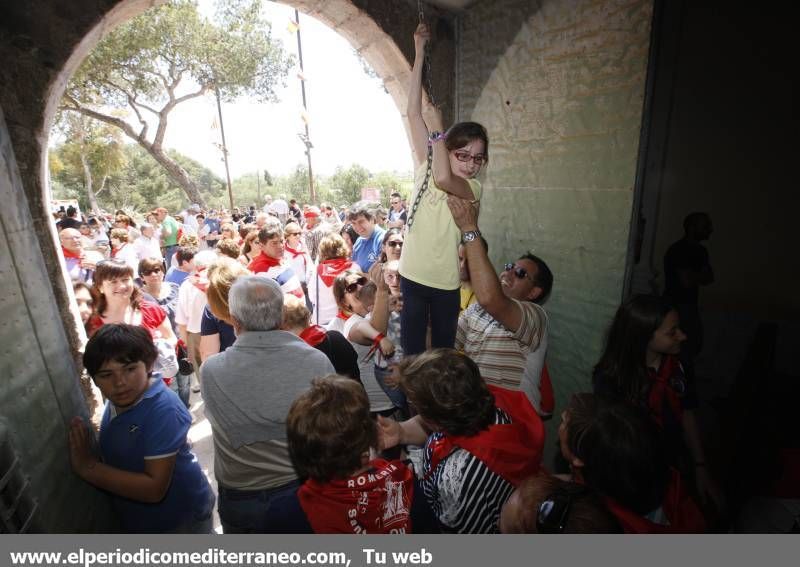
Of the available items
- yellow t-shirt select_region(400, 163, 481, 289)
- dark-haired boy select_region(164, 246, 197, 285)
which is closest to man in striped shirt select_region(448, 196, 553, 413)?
yellow t-shirt select_region(400, 163, 481, 289)

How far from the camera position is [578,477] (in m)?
1.47

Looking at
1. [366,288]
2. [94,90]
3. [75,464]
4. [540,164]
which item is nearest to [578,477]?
[366,288]

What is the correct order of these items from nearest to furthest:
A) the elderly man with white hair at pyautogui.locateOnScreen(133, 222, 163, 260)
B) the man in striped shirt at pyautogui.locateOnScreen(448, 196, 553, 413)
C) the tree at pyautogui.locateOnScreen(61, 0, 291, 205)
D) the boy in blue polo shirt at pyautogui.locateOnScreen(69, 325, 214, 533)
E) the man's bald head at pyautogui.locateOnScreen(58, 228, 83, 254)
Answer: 1. the boy in blue polo shirt at pyautogui.locateOnScreen(69, 325, 214, 533)
2. the man in striped shirt at pyautogui.locateOnScreen(448, 196, 553, 413)
3. the man's bald head at pyautogui.locateOnScreen(58, 228, 83, 254)
4. the elderly man with white hair at pyautogui.locateOnScreen(133, 222, 163, 260)
5. the tree at pyautogui.locateOnScreen(61, 0, 291, 205)

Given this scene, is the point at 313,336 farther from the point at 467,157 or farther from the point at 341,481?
the point at 467,157

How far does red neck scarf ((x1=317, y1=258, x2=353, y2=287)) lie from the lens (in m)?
3.98

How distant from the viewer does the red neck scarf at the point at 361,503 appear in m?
1.24

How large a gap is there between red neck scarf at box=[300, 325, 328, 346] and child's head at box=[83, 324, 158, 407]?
0.74 m

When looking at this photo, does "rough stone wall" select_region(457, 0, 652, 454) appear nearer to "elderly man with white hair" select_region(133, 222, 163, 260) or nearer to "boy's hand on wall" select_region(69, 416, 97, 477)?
"boy's hand on wall" select_region(69, 416, 97, 477)

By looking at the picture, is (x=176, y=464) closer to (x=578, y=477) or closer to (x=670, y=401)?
(x=578, y=477)

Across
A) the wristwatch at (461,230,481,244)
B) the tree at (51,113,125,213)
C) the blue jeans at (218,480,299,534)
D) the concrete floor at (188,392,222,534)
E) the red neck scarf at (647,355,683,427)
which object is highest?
the tree at (51,113,125,213)

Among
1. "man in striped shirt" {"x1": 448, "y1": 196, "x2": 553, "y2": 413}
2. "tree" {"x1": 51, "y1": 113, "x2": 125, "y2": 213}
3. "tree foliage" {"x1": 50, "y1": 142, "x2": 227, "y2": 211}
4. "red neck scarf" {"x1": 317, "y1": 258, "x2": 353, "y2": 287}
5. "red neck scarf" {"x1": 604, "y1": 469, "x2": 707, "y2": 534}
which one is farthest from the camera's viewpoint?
"tree foliage" {"x1": 50, "y1": 142, "x2": 227, "y2": 211}

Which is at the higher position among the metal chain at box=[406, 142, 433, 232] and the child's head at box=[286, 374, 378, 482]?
the metal chain at box=[406, 142, 433, 232]

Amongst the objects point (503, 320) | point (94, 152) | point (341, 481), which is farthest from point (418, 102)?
point (94, 152)

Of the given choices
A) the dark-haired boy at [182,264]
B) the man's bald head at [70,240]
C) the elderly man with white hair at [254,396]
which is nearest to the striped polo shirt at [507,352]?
the elderly man with white hair at [254,396]
